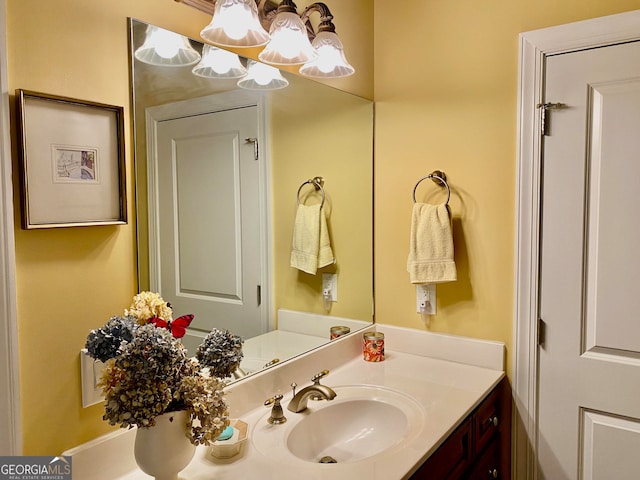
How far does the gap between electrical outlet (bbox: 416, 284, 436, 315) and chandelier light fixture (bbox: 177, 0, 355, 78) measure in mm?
854

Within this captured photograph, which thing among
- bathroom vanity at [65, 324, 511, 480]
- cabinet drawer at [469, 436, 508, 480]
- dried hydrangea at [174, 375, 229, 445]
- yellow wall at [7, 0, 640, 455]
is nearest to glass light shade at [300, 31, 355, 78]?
yellow wall at [7, 0, 640, 455]

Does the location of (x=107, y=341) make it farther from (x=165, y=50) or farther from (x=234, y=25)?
(x=234, y=25)

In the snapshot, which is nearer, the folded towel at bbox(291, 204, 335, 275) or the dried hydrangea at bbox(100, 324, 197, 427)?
the dried hydrangea at bbox(100, 324, 197, 427)

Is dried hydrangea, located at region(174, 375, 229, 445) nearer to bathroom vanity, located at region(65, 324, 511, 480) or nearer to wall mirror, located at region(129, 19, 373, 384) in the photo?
bathroom vanity, located at region(65, 324, 511, 480)

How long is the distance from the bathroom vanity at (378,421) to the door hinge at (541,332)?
14 centimetres

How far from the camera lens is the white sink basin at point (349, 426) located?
1.35m

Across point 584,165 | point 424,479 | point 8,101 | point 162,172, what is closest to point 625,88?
point 584,165

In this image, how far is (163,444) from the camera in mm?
941

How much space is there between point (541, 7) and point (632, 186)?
2.18 feet

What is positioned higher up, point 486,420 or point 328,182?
point 328,182

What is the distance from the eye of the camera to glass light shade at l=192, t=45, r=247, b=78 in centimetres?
131

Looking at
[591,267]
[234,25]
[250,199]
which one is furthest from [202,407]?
[591,267]

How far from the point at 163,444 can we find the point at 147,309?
273 millimetres

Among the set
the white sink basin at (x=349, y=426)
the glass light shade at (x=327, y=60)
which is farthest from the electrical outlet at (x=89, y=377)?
the glass light shade at (x=327, y=60)
